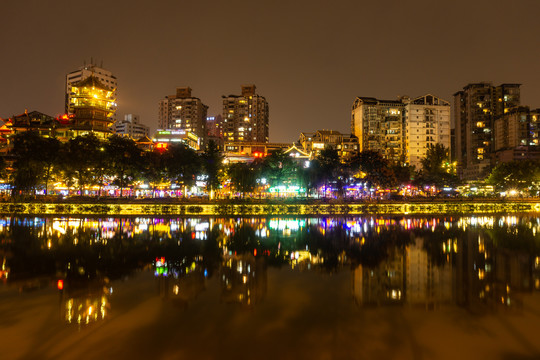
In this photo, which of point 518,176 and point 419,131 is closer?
point 518,176

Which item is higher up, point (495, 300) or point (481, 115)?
point (481, 115)

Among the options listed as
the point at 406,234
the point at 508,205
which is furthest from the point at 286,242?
the point at 508,205

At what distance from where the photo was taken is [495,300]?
10867 millimetres

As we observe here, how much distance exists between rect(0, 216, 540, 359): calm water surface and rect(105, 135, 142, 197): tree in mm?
34536

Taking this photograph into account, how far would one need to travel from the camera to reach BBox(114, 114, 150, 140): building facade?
17061cm

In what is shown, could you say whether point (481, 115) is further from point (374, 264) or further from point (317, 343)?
point (317, 343)

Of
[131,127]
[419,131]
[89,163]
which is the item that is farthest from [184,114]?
[89,163]

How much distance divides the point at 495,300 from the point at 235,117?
478ft

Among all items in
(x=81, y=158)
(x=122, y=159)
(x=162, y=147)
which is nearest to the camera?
(x=81, y=158)

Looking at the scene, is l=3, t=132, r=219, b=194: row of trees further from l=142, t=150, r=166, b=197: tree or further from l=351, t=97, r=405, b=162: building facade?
l=351, t=97, r=405, b=162: building facade

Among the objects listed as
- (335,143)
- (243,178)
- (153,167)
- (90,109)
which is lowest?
(243,178)

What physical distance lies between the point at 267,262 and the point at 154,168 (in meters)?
45.4

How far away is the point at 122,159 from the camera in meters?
53.8

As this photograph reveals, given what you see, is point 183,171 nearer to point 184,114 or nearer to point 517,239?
point 517,239
